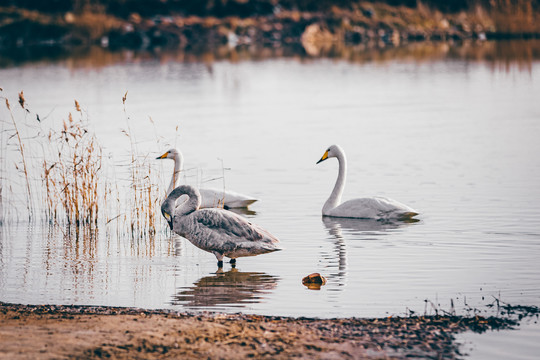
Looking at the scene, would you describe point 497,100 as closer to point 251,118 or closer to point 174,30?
point 251,118

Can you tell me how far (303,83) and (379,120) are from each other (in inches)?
565

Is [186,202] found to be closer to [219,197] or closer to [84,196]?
[84,196]

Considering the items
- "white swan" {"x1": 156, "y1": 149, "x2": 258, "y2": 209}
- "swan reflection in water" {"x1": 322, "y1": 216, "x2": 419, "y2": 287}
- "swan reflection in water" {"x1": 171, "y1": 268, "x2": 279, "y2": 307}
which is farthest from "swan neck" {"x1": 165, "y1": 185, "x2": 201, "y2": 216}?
"white swan" {"x1": 156, "y1": 149, "x2": 258, "y2": 209}

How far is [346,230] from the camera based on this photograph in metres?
15.6

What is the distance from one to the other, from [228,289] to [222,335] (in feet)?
10.0

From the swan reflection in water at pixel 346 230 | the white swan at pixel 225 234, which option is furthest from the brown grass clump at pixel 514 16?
the white swan at pixel 225 234

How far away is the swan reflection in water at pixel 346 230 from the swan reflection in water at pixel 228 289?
3.85ft

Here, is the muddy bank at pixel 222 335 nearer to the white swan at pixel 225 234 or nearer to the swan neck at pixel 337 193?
the white swan at pixel 225 234

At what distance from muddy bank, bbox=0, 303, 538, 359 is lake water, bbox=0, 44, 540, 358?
1.86ft

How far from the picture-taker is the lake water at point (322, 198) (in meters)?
11.4

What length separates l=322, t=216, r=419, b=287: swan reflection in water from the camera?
13.3 m

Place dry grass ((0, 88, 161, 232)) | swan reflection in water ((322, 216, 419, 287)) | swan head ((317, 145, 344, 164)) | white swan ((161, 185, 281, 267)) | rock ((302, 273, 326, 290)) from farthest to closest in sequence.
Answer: swan head ((317, 145, 344, 164)) < dry grass ((0, 88, 161, 232)) < swan reflection in water ((322, 216, 419, 287)) < white swan ((161, 185, 281, 267)) < rock ((302, 273, 326, 290))

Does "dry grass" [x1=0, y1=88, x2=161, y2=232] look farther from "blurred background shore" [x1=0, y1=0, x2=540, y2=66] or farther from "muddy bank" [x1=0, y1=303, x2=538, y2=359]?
"blurred background shore" [x1=0, y1=0, x2=540, y2=66]

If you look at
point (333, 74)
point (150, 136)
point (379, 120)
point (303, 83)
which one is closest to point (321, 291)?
point (150, 136)
